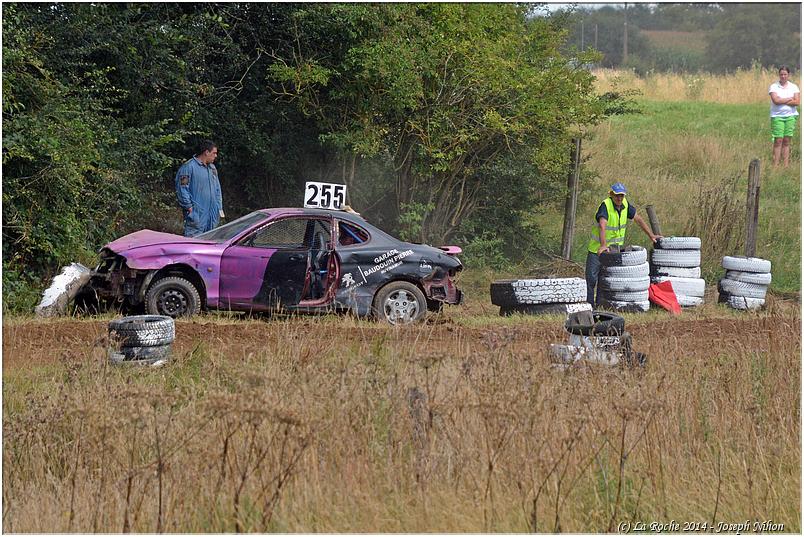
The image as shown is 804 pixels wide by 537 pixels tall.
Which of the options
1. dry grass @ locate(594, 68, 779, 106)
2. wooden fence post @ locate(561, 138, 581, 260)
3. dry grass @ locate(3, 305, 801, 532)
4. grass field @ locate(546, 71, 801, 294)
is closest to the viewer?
dry grass @ locate(3, 305, 801, 532)

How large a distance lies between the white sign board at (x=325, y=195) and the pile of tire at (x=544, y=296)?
269 centimetres

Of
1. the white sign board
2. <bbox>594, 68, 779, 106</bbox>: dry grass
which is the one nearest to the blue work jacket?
the white sign board

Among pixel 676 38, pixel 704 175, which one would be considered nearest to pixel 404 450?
pixel 704 175

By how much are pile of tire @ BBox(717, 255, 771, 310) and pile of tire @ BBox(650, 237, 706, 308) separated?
1.83 ft

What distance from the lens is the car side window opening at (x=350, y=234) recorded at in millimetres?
13516

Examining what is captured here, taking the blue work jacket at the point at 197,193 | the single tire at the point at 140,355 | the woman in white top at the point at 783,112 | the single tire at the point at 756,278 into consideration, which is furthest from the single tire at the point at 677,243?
the woman in white top at the point at 783,112

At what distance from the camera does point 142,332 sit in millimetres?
10344

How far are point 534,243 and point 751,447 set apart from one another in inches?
529

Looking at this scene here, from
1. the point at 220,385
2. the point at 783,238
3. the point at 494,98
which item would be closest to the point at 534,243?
the point at 494,98

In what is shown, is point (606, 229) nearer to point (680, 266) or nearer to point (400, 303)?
point (680, 266)

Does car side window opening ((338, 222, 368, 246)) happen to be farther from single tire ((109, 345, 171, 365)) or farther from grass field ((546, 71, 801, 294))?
grass field ((546, 71, 801, 294))

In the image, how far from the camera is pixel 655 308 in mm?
16156

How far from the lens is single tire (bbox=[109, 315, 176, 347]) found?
10281mm

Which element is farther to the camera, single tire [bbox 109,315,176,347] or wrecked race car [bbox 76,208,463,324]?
wrecked race car [bbox 76,208,463,324]
